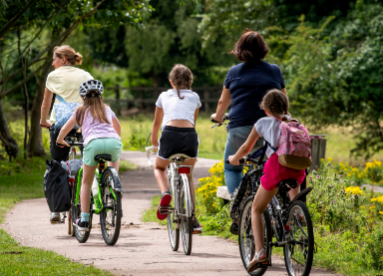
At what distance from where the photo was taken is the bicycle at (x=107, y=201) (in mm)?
5691

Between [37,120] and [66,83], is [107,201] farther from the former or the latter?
[37,120]

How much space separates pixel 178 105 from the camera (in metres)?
5.70

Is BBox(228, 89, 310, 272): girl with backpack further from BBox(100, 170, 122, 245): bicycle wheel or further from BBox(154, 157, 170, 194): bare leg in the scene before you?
BBox(100, 170, 122, 245): bicycle wheel

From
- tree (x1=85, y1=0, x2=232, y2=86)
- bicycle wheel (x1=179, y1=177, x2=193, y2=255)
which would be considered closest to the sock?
bicycle wheel (x1=179, y1=177, x2=193, y2=255)

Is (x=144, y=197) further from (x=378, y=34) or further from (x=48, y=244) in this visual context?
(x=378, y=34)

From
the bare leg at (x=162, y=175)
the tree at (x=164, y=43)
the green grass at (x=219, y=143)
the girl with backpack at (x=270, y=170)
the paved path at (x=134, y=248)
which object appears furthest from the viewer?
the tree at (x=164, y=43)

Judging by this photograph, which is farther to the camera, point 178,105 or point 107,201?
point 107,201

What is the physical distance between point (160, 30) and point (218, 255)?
34.4 meters

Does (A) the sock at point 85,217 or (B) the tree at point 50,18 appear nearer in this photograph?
(A) the sock at point 85,217

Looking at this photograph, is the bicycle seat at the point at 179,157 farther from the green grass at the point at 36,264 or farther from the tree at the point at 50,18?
the tree at the point at 50,18

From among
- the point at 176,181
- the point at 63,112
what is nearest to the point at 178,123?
the point at 176,181

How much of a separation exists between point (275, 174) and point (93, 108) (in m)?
2.29

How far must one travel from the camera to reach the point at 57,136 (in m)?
6.57

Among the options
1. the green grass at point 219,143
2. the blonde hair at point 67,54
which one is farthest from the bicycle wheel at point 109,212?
the green grass at point 219,143
